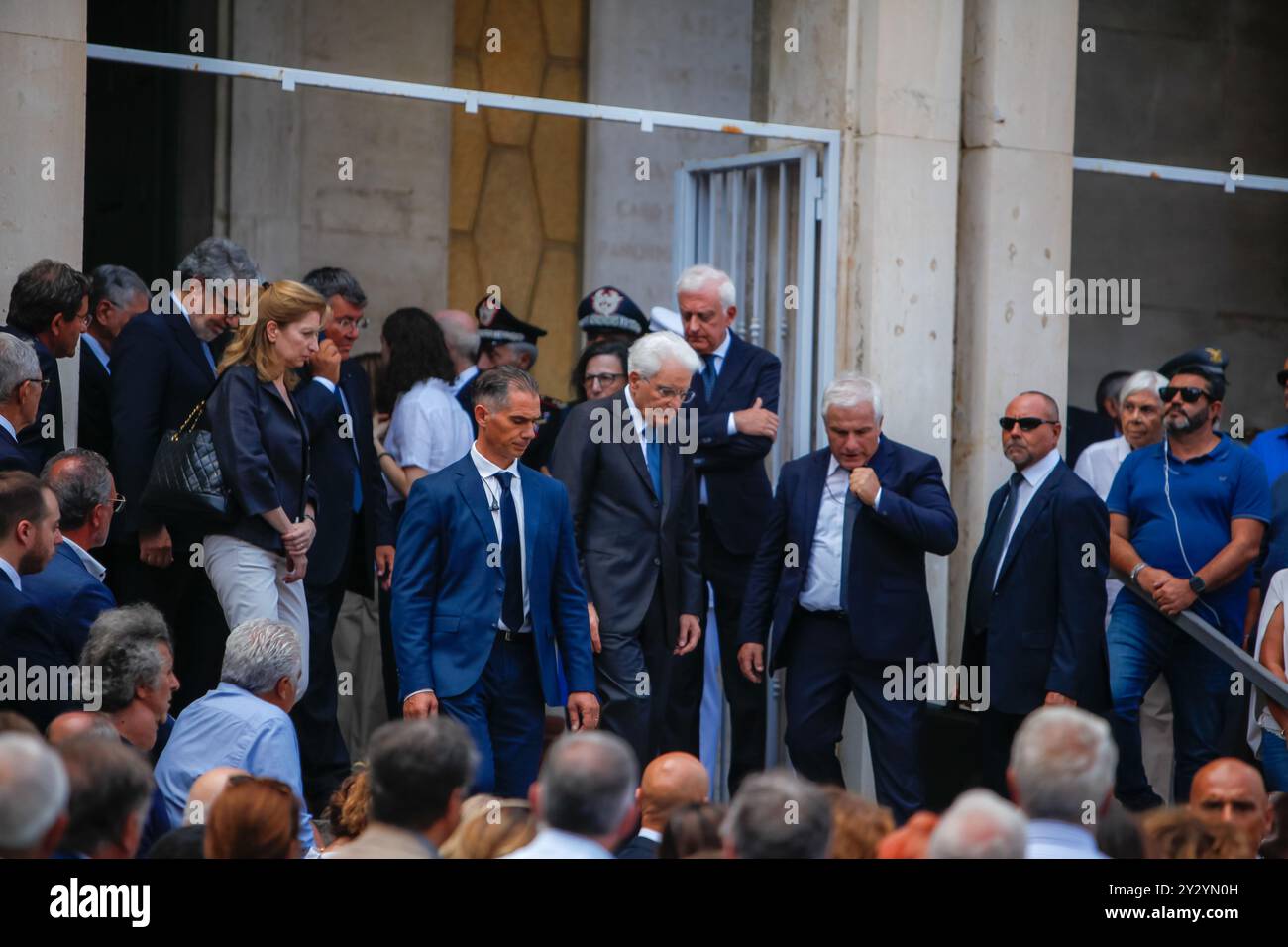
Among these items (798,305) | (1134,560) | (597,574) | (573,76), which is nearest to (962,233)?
(798,305)

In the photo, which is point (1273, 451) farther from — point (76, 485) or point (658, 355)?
point (76, 485)

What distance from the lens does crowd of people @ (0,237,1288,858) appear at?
19.3ft

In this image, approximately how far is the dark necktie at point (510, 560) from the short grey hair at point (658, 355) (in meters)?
0.99

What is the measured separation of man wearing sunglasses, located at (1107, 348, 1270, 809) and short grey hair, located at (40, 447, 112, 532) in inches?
160

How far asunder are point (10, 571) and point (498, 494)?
1.66m

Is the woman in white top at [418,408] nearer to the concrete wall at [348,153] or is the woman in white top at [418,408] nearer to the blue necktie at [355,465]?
the blue necktie at [355,465]

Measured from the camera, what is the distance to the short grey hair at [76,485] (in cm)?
623

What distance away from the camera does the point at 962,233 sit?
8.89 metres

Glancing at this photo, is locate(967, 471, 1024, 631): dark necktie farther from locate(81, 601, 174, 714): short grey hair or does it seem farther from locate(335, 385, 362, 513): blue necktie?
locate(81, 601, 174, 714): short grey hair

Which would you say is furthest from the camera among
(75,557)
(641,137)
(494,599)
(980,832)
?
(641,137)

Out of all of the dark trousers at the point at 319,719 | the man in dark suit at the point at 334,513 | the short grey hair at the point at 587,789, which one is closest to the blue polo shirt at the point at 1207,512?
the man in dark suit at the point at 334,513

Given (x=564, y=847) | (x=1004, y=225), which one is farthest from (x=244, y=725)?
(x=1004, y=225)

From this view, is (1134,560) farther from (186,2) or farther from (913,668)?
(186,2)

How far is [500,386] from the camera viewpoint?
21.8 feet
